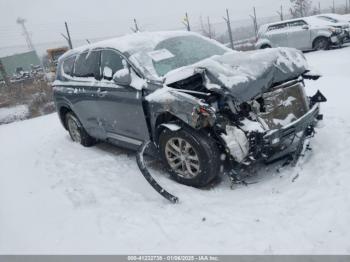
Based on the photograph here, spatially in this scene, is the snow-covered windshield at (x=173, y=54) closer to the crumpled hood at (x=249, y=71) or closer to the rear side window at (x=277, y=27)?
the crumpled hood at (x=249, y=71)

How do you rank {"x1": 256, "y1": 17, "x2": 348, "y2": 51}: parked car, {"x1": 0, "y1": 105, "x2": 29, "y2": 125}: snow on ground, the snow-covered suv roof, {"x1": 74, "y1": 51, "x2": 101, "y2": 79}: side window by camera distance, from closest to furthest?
the snow-covered suv roof < {"x1": 74, "y1": 51, "x2": 101, "y2": 79}: side window < {"x1": 0, "y1": 105, "x2": 29, "y2": 125}: snow on ground < {"x1": 256, "y1": 17, "x2": 348, "y2": 51}: parked car

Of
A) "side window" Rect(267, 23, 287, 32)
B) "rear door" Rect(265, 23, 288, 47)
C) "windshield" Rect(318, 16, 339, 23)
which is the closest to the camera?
"windshield" Rect(318, 16, 339, 23)

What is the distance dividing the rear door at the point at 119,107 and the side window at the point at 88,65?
166 mm

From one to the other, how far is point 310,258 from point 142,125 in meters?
2.74

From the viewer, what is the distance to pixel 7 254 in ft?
11.9

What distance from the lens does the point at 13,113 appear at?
14453 millimetres

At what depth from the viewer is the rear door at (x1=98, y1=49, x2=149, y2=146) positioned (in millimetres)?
4887

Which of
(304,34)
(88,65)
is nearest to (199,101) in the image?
(88,65)

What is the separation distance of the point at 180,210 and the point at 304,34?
12.6 m

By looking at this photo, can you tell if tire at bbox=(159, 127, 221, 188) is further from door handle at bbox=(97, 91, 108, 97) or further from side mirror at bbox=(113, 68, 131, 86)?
door handle at bbox=(97, 91, 108, 97)

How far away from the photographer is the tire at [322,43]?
13.9 metres

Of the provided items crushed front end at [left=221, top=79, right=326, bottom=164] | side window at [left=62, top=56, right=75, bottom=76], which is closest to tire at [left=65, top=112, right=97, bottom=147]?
side window at [left=62, top=56, right=75, bottom=76]

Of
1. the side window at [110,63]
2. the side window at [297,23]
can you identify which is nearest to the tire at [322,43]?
the side window at [297,23]

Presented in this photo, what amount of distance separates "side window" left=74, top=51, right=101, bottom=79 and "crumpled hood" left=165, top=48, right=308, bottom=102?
62.7 inches
